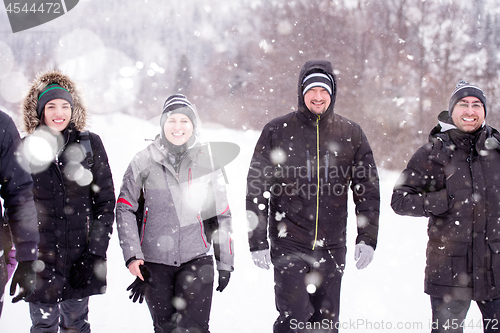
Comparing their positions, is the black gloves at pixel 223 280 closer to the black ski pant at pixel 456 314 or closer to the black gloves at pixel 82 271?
the black gloves at pixel 82 271

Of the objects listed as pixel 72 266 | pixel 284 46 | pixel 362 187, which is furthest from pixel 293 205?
pixel 284 46

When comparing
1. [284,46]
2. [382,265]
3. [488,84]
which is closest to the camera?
[382,265]

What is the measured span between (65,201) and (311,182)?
191 centimetres

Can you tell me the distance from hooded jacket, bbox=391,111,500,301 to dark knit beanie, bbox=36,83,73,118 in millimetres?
2790

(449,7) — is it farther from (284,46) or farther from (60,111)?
(60,111)

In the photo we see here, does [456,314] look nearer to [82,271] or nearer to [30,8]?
[82,271]

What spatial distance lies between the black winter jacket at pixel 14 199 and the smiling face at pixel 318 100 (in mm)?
2093

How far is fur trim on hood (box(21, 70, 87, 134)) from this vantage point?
9.73ft

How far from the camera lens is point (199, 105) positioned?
14.7 meters

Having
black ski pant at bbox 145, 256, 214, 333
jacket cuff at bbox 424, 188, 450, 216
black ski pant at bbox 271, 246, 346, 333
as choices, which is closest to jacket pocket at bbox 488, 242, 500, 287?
jacket cuff at bbox 424, 188, 450, 216

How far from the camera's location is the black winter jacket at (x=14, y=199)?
2.06 metres

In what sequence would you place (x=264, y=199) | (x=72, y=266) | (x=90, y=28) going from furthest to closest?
(x=90, y=28), (x=264, y=199), (x=72, y=266)

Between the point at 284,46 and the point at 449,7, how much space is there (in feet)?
18.1

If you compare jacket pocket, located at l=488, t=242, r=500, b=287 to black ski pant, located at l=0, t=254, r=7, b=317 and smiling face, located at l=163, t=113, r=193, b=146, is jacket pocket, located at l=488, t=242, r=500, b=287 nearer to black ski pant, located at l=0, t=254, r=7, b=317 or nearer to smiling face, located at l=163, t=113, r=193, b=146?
smiling face, located at l=163, t=113, r=193, b=146
